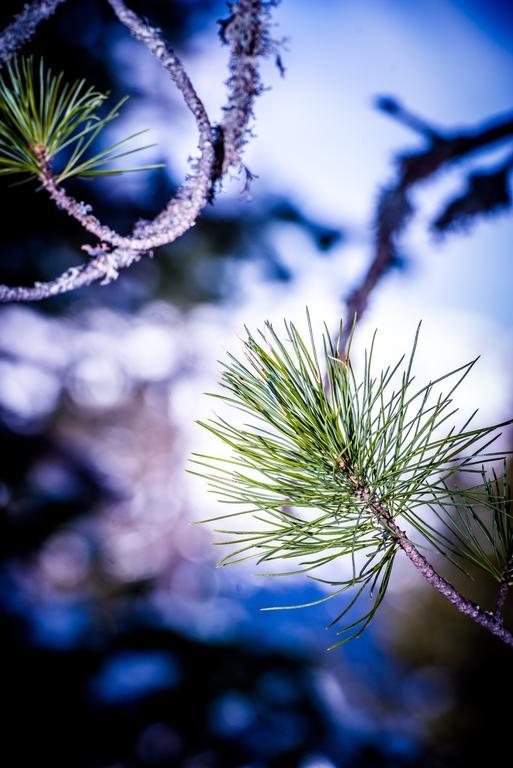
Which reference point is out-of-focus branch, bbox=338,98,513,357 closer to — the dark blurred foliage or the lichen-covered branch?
the dark blurred foliage

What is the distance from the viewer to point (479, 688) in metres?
0.86

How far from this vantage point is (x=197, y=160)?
406 mm

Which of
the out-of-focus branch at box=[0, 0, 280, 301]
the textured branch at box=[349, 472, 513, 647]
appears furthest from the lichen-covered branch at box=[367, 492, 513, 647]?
the out-of-focus branch at box=[0, 0, 280, 301]

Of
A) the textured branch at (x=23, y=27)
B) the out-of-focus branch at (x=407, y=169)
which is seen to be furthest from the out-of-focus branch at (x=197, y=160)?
the out-of-focus branch at (x=407, y=169)

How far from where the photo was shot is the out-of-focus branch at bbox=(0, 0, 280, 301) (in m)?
0.35

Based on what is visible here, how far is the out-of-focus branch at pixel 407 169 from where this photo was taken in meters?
0.78

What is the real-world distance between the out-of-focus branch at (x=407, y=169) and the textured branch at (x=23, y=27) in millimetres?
597

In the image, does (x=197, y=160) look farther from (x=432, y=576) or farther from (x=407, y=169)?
(x=407, y=169)

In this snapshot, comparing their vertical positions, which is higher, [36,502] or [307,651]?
[36,502]

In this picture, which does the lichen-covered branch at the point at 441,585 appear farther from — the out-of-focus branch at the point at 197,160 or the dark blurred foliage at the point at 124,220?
the dark blurred foliage at the point at 124,220

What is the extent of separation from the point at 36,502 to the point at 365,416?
116 centimetres

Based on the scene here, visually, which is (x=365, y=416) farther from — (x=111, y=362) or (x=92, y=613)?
(x=92, y=613)

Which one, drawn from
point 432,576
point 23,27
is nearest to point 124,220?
point 23,27

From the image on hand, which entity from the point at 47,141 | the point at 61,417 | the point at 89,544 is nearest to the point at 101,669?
Answer: the point at 89,544
